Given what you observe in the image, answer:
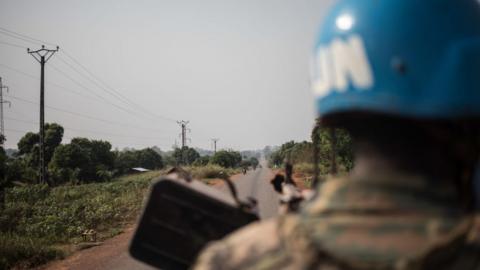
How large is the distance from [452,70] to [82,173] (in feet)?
170

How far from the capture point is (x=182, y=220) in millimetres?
1885

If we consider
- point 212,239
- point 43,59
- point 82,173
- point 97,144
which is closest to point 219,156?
point 97,144

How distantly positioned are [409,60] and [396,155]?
202 mm

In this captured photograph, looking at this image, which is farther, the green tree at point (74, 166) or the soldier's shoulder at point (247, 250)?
the green tree at point (74, 166)

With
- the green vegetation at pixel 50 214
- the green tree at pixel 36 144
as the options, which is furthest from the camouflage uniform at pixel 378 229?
the green tree at pixel 36 144

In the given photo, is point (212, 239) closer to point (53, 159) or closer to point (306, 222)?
point (306, 222)

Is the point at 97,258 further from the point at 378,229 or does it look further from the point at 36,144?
the point at 36,144

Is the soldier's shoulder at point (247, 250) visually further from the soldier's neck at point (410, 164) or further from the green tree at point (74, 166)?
the green tree at point (74, 166)

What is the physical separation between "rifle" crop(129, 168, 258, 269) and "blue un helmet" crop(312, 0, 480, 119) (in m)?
0.79

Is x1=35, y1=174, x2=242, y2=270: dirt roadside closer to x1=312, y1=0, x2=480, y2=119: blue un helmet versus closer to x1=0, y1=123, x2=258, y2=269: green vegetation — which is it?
x1=0, y1=123, x2=258, y2=269: green vegetation

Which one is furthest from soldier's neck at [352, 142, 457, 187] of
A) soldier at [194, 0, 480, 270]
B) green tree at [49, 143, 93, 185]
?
green tree at [49, 143, 93, 185]

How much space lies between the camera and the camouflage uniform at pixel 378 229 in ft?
3.06

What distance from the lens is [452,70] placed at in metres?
1.02

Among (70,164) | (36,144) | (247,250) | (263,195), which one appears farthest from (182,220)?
(36,144)
